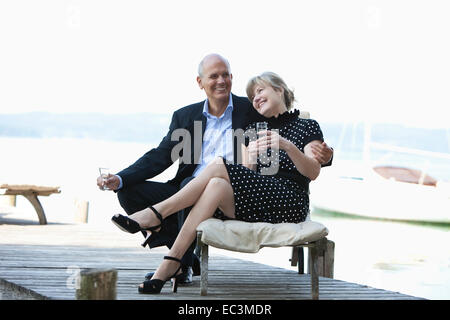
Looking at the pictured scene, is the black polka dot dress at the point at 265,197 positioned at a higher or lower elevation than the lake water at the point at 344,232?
higher

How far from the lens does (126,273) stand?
4.45 m

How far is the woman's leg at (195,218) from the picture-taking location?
11.8 ft

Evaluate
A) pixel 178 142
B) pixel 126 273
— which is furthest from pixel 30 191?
pixel 178 142

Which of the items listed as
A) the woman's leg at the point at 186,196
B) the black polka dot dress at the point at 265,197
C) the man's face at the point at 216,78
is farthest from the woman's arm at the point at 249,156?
the man's face at the point at 216,78

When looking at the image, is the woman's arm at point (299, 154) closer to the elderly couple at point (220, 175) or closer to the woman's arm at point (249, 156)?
the elderly couple at point (220, 175)

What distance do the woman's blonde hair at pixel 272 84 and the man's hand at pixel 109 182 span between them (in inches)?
35.9

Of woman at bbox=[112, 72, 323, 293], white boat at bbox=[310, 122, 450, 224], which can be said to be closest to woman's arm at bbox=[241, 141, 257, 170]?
woman at bbox=[112, 72, 323, 293]

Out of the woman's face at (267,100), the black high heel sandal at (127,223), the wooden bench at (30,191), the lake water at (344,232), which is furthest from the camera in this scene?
the lake water at (344,232)

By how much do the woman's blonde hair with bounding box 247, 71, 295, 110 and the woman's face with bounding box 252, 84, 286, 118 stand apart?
20mm

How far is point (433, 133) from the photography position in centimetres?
3891

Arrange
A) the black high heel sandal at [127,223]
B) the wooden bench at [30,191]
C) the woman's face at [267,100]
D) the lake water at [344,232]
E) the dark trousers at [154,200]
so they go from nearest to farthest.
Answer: the black high heel sandal at [127,223] < the dark trousers at [154,200] < the woman's face at [267,100] < the wooden bench at [30,191] < the lake water at [344,232]

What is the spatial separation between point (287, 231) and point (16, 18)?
42523 millimetres

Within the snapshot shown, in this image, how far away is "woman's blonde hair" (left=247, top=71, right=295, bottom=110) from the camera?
4117 mm

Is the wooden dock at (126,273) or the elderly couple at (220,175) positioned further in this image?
the wooden dock at (126,273)
